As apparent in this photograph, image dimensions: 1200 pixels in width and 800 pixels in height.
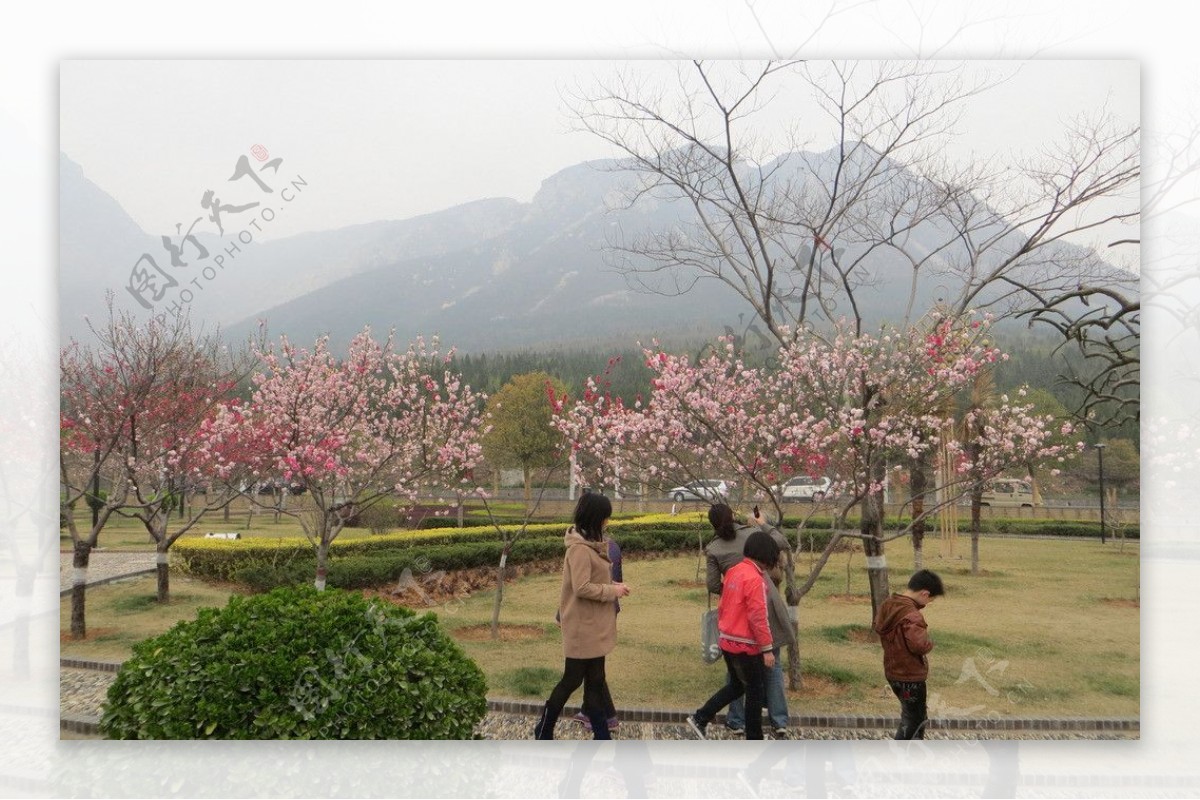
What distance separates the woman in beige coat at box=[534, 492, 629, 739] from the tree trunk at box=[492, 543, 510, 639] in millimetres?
1203

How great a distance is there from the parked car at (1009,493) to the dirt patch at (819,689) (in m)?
1.48

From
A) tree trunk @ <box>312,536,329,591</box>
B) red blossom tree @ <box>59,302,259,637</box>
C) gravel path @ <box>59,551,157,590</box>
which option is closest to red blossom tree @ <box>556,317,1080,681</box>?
tree trunk @ <box>312,536,329,591</box>

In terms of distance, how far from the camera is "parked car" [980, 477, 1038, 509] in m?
5.68

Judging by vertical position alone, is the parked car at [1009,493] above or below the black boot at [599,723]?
above

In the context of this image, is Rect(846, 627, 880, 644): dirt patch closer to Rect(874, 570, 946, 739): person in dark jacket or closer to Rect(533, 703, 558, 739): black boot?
Rect(874, 570, 946, 739): person in dark jacket

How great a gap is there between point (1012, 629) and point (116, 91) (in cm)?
631

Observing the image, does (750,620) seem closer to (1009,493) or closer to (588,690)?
(588,690)

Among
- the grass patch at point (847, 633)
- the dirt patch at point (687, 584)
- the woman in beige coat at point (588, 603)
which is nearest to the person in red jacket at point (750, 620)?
the woman in beige coat at point (588, 603)

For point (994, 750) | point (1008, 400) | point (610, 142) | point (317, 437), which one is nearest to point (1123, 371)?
point (1008, 400)

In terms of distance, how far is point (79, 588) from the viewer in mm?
5551

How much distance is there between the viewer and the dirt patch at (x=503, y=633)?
18.7ft

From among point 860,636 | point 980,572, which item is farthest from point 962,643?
point 860,636

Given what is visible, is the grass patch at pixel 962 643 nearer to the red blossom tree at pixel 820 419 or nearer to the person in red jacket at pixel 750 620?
the red blossom tree at pixel 820 419

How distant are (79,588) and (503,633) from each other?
8.56 ft
